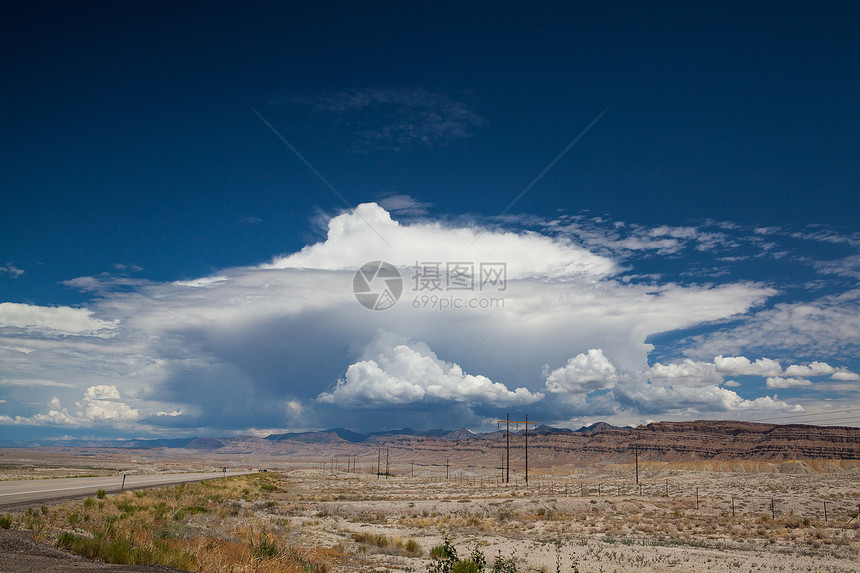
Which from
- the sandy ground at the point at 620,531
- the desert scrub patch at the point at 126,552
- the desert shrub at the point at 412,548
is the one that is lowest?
the sandy ground at the point at 620,531

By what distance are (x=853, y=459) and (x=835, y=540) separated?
21435 centimetres

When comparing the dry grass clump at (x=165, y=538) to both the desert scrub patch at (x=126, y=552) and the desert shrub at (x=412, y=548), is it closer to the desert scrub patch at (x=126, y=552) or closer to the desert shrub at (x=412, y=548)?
the desert scrub patch at (x=126, y=552)

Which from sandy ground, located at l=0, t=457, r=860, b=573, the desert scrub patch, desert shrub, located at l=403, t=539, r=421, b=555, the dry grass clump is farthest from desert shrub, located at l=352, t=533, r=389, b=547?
the desert scrub patch

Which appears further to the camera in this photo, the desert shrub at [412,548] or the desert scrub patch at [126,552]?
the desert shrub at [412,548]

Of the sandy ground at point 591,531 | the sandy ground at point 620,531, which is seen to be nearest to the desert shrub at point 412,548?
the sandy ground at point 591,531

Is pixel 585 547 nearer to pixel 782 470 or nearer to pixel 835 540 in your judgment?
pixel 835 540

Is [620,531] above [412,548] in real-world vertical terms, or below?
below

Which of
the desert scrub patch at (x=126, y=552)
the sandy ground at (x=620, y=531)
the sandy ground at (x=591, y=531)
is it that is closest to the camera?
the desert scrub patch at (x=126, y=552)

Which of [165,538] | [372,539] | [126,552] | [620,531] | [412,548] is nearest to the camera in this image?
[126,552]

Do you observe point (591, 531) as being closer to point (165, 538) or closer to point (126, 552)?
point (165, 538)

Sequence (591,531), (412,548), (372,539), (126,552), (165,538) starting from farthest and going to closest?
(591,531)
(372,539)
(412,548)
(165,538)
(126,552)

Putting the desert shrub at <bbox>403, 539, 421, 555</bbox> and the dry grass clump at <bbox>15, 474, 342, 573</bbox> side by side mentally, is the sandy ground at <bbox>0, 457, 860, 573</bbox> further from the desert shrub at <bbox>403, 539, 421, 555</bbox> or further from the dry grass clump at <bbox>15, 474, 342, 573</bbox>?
the dry grass clump at <bbox>15, 474, 342, 573</bbox>

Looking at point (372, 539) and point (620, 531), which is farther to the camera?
point (620, 531)

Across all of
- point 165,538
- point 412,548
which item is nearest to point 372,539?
point 412,548
